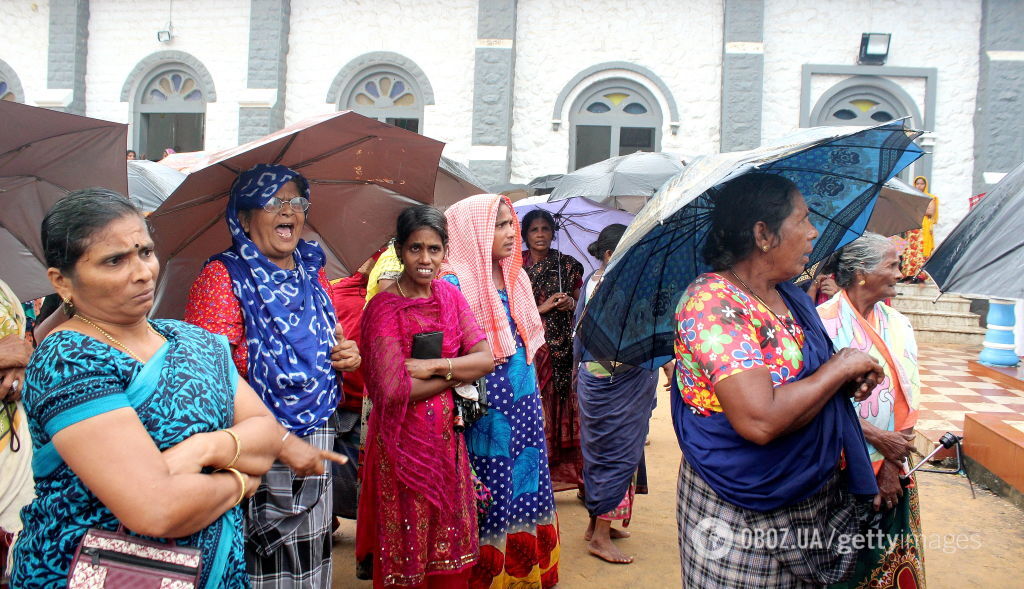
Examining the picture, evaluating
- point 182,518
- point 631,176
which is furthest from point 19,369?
point 631,176

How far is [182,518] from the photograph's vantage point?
5.09ft

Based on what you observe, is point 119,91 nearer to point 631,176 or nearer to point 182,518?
point 631,176

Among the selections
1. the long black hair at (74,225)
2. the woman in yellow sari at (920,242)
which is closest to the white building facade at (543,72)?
the woman in yellow sari at (920,242)

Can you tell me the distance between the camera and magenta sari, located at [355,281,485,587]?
294cm

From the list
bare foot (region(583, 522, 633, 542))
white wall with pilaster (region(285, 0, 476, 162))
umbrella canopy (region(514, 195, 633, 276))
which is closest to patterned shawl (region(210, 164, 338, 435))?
bare foot (region(583, 522, 633, 542))

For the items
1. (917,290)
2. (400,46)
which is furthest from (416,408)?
(917,290)

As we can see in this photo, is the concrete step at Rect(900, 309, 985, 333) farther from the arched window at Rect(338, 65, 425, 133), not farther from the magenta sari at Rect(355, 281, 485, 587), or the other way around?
the magenta sari at Rect(355, 281, 485, 587)

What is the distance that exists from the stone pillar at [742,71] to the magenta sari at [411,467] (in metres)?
10.6

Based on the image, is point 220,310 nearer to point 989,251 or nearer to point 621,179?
point 989,251

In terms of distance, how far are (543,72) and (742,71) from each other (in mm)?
3421

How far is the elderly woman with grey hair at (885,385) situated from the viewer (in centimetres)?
245

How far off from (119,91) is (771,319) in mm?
14503

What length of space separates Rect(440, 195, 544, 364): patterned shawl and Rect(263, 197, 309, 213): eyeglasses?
38.6 inches

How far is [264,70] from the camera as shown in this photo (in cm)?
1295
